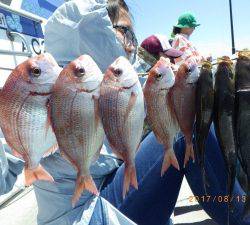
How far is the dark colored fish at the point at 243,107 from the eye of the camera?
161 centimetres

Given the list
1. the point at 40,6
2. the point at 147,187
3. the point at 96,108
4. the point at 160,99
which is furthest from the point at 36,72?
the point at 40,6

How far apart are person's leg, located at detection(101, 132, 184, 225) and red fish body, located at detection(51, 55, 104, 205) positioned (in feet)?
2.46

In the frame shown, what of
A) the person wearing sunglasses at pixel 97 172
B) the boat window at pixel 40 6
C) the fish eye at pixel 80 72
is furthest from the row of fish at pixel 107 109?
the boat window at pixel 40 6

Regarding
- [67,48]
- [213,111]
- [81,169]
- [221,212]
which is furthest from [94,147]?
[221,212]

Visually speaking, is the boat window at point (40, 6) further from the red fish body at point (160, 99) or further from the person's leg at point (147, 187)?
the red fish body at point (160, 99)

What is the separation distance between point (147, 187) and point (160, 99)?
837 millimetres

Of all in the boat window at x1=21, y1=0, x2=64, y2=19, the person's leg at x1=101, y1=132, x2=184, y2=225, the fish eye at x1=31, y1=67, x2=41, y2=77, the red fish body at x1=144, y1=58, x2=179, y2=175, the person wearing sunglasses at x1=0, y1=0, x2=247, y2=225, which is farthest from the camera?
the boat window at x1=21, y1=0, x2=64, y2=19

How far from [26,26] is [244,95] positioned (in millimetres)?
3347

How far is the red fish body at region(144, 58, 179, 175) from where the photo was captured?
1586 millimetres

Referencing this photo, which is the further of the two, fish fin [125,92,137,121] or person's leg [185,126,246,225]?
person's leg [185,126,246,225]

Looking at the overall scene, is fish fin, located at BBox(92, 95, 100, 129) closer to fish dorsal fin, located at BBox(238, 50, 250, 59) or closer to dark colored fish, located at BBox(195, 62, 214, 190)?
dark colored fish, located at BBox(195, 62, 214, 190)

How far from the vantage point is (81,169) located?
1.54 metres

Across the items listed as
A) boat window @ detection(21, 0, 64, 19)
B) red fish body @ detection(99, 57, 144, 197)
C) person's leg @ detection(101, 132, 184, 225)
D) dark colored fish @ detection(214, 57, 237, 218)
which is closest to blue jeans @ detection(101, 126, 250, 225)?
person's leg @ detection(101, 132, 184, 225)

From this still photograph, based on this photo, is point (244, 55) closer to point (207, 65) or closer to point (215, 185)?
point (207, 65)
